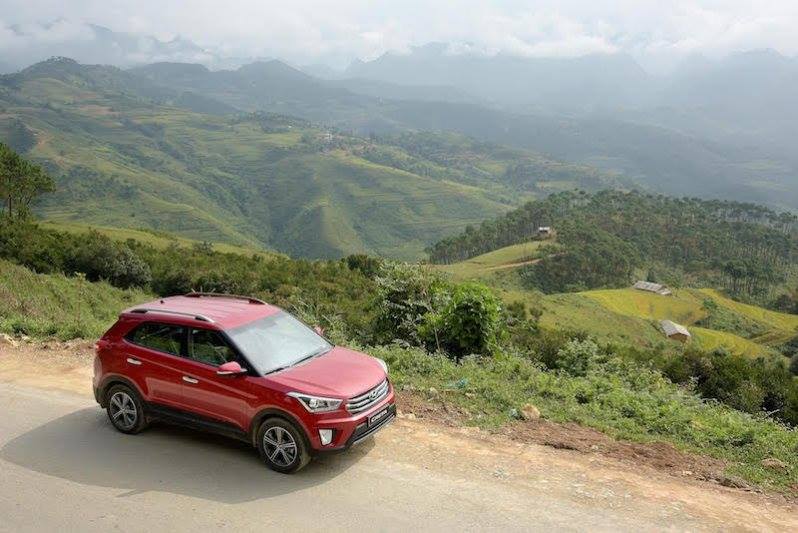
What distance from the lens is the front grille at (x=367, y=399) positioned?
7398mm

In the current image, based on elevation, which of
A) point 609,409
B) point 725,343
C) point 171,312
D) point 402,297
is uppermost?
point 171,312

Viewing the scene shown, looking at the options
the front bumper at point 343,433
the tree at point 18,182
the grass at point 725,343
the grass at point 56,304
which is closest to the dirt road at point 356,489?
the front bumper at point 343,433

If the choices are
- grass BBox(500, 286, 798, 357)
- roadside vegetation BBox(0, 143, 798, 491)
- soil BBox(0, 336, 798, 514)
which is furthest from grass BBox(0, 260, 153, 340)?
grass BBox(500, 286, 798, 357)

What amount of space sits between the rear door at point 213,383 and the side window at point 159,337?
0.22 meters

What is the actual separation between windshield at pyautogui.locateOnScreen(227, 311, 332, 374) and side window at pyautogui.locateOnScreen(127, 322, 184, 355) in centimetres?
83

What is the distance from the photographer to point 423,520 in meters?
6.47

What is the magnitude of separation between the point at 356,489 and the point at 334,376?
1369 mm

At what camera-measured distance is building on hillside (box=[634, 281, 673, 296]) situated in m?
90.6

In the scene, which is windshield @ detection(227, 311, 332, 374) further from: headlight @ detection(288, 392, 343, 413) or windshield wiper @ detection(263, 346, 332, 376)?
headlight @ detection(288, 392, 343, 413)

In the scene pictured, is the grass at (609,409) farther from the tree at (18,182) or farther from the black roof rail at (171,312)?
the tree at (18,182)

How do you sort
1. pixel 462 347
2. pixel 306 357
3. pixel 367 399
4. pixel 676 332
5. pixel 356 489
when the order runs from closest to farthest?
pixel 356 489
pixel 367 399
pixel 306 357
pixel 462 347
pixel 676 332

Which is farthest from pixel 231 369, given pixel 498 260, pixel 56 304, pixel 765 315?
pixel 498 260

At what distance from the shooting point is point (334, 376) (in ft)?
25.3

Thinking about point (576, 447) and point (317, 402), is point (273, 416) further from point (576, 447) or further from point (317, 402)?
point (576, 447)
